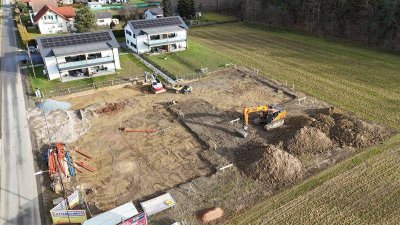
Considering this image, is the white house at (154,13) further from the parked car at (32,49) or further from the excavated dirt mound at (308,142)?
the excavated dirt mound at (308,142)

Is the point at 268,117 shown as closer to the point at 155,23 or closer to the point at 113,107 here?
the point at 113,107

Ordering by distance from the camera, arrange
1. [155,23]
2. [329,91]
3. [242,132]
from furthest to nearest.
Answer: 1. [155,23]
2. [329,91]
3. [242,132]

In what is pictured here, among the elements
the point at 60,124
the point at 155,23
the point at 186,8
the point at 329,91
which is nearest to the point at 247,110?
the point at 329,91

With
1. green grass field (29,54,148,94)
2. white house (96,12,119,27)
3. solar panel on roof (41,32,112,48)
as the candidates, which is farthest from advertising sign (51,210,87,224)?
white house (96,12,119,27)

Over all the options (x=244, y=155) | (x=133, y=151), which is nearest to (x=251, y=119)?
(x=244, y=155)

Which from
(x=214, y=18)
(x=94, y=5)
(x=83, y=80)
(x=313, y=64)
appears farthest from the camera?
(x=94, y=5)

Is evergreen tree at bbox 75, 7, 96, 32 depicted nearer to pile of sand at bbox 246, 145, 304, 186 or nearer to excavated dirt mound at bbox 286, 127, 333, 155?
excavated dirt mound at bbox 286, 127, 333, 155

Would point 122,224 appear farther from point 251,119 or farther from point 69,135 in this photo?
point 251,119
